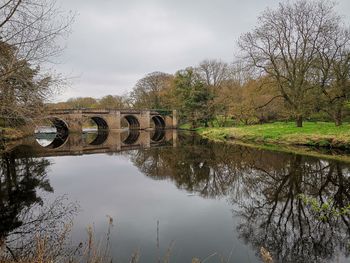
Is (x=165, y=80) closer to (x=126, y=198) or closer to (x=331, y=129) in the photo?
(x=331, y=129)

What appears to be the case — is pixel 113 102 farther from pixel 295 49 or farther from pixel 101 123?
pixel 295 49

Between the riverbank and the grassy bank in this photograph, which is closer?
the riverbank

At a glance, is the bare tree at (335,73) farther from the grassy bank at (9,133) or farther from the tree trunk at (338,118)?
the grassy bank at (9,133)

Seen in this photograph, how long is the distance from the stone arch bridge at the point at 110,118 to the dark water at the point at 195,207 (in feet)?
91.2

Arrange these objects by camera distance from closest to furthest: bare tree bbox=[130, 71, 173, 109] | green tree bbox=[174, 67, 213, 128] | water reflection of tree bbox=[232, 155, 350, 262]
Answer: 1. water reflection of tree bbox=[232, 155, 350, 262]
2. green tree bbox=[174, 67, 213, 128]
3. bare tree bbox=[130, 71, 173, 109]

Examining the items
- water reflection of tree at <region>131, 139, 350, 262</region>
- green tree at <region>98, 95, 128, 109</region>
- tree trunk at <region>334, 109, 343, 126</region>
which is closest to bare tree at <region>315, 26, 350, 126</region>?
tree trunk at <region>334, 109, 343, 126</region>

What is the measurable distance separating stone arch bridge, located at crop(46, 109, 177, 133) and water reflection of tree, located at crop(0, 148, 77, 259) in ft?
89.1

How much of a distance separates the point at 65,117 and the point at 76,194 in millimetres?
39575

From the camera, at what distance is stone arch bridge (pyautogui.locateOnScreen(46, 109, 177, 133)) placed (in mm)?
46906

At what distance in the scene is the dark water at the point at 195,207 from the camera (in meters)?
5.98

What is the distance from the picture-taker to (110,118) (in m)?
53.1

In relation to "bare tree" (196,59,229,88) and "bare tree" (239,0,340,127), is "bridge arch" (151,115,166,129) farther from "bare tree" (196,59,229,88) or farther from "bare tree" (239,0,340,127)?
"bare tree" (239,0,340,127)

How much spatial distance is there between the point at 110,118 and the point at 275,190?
46.2 meters

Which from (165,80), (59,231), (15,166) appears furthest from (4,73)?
(165,80)
